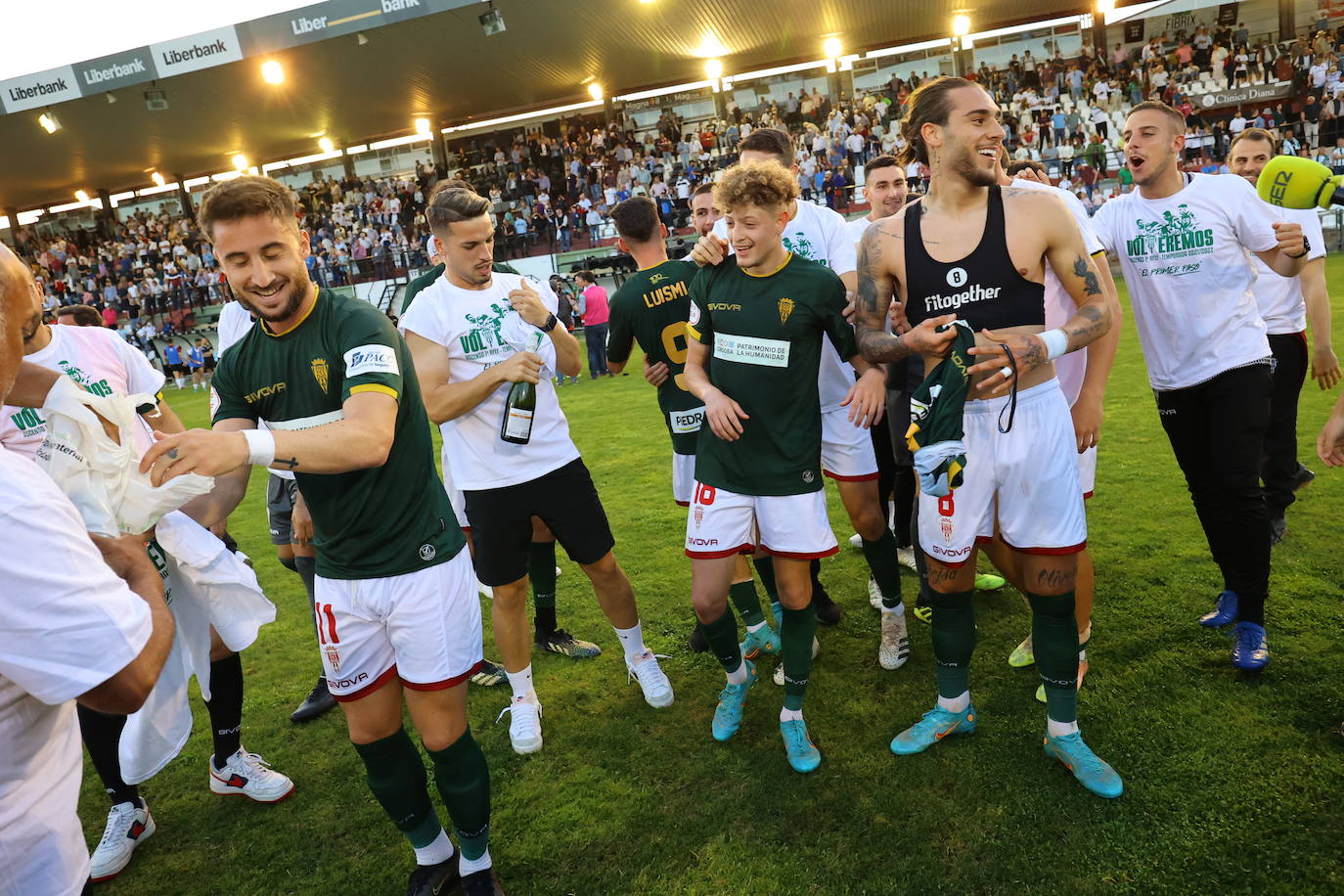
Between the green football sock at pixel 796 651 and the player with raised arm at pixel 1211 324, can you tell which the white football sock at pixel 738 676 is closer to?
the green football sock at pixel 796 651

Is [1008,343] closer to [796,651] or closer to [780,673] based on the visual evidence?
[796,651]

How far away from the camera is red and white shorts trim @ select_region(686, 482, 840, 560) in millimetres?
3279

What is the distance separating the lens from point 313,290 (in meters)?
2.64

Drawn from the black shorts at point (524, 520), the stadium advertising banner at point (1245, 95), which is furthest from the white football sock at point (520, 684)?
the stadium advertising banner at point (1245, 95)

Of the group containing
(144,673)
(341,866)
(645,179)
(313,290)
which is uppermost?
(645,179)

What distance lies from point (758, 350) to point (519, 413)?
1142 mm

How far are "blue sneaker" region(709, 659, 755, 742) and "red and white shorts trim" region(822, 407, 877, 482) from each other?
106cm

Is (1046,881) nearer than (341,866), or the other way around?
(1046,881)

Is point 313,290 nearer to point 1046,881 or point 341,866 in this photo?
point 341,866

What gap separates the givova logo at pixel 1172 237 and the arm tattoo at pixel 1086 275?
1.16 metres

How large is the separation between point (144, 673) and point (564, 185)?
29418mm

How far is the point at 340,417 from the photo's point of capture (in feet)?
8.29

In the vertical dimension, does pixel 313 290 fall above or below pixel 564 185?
below

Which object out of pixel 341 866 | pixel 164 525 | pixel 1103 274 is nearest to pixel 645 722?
pixel 341 866
